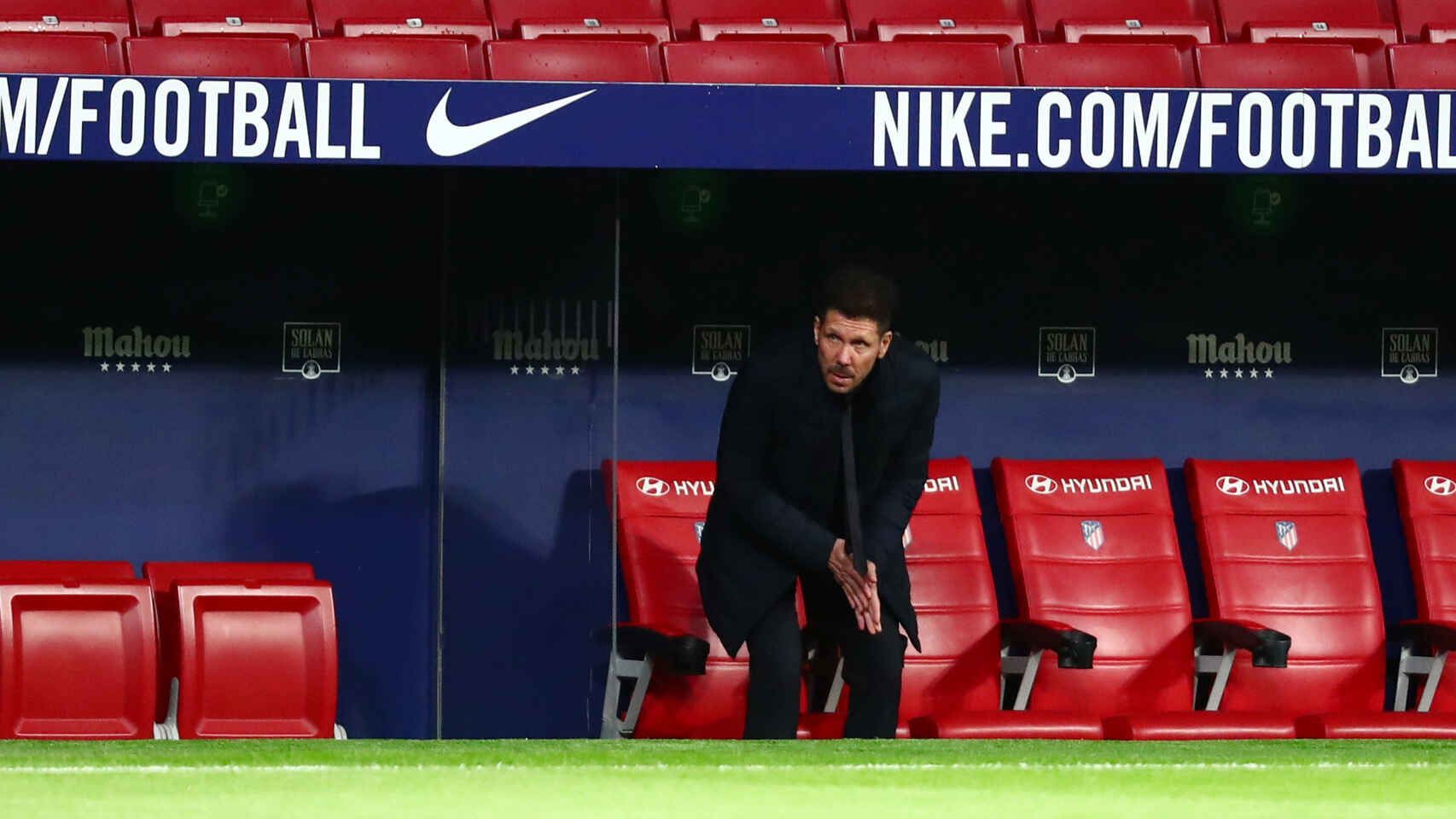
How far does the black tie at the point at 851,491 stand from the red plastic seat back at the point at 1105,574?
120 cm

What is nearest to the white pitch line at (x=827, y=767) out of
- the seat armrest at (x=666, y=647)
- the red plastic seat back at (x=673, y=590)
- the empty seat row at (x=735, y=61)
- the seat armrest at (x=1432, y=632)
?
the seat armrest at (x=666, y=647)

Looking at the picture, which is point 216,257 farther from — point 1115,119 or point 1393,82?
point 1393,82

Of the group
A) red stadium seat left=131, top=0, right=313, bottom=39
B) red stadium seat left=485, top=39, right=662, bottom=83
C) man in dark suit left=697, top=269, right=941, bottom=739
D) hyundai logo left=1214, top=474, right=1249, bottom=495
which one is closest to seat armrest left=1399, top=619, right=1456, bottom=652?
hyundai logo left=1214, top=474, right=1249, bottom=495

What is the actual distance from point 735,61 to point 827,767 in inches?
132

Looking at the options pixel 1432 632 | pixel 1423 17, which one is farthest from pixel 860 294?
pixel 1423 17

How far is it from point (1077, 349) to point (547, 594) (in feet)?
5.32

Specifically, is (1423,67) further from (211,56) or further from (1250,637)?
(211,56)

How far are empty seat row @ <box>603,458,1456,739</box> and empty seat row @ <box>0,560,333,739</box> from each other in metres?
0.76

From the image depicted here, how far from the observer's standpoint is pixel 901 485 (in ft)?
14.9

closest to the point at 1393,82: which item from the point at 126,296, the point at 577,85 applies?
the point at 577,85

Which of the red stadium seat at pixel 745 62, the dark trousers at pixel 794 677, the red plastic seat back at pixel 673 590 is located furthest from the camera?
the red stadium seat at pixel 745 62

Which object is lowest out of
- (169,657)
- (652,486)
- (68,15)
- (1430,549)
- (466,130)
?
(169,657)

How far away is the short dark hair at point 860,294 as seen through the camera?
4242mm

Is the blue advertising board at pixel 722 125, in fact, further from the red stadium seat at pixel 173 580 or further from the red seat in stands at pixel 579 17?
the red seat in stands at pixel 579 17
